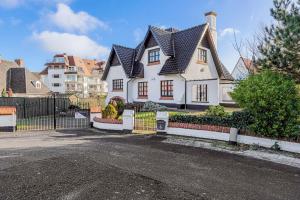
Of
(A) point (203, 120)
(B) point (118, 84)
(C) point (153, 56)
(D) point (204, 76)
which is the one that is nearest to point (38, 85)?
(B) point (118, 84)

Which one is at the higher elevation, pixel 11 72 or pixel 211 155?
pixel 11 72

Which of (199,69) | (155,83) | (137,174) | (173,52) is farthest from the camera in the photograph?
(155,83)

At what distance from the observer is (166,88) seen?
24484 millimetres

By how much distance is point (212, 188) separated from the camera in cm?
539

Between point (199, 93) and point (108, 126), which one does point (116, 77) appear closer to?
point (199, 93)

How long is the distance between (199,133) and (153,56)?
16.0 meters

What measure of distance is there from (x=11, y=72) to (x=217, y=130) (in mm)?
38970

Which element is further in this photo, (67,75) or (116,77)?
(67,75)

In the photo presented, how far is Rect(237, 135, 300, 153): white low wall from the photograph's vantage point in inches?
324

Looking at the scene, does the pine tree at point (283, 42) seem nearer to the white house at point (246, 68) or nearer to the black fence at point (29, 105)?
the white house at point (246, 68)

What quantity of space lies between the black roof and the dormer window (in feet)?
3.44

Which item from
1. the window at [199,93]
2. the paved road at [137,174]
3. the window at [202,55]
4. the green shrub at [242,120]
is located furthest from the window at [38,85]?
the green shrub at [242,120]

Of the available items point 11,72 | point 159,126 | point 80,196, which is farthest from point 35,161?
point 11,72

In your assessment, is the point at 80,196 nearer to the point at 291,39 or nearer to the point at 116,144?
the point at 116,144
